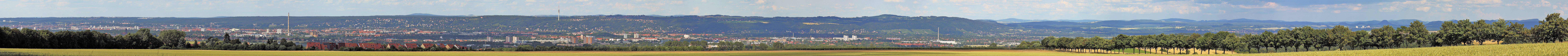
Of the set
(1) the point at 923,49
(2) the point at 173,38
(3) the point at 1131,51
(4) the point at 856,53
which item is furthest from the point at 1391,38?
(2) the point at 173,38

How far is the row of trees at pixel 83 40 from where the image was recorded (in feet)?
160

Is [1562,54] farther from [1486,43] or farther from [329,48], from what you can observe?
[329,48]

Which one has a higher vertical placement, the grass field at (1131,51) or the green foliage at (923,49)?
the grass field at (1131,51)

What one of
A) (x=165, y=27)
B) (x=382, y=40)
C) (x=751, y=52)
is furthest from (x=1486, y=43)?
(x=165, y=27)

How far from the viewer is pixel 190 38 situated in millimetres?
120625

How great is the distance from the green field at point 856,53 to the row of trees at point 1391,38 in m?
0.87

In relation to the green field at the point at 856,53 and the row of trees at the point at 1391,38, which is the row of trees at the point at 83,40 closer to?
the green field at the point at 856,53

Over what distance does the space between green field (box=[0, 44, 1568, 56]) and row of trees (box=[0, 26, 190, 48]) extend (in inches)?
39.4

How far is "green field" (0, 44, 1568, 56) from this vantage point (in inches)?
1098

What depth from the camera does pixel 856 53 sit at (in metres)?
60.9

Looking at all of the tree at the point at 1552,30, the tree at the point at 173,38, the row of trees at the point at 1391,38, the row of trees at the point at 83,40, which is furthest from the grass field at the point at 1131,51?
the tree at the point at 173,38

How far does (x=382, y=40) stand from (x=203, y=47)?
95149 mm

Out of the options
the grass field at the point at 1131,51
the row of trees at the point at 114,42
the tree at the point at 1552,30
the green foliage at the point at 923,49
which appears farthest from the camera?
the green foliage at the point at 923,49

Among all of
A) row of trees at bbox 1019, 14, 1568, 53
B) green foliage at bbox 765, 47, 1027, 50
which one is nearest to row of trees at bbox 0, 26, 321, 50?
green foliage at bbox 765, 47, 1027, 50
